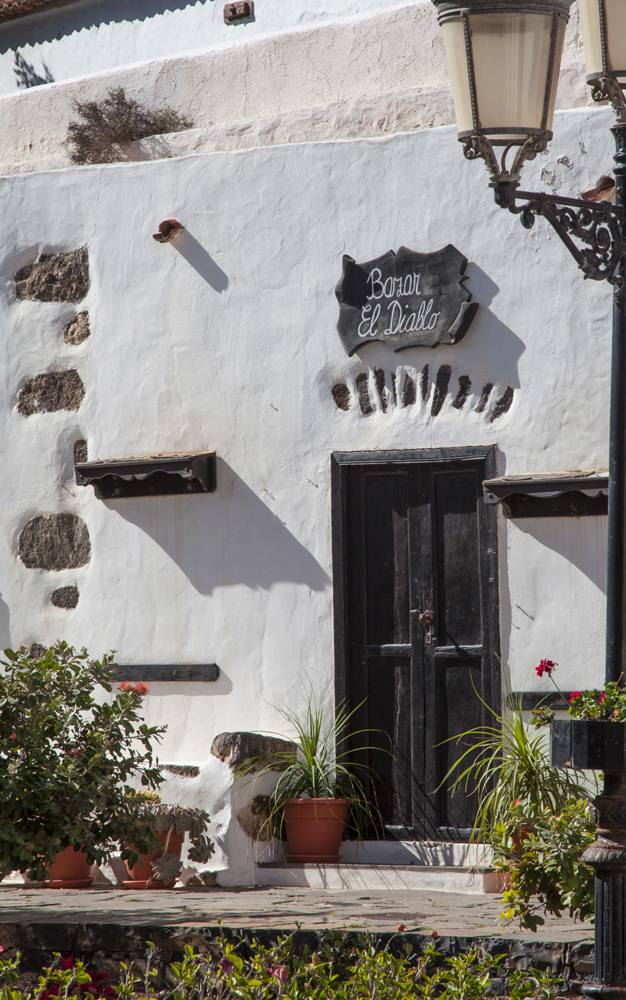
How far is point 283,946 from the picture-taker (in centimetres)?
340

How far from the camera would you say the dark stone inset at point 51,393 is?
289 inches

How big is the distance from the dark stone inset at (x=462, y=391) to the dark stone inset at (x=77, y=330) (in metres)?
2.24

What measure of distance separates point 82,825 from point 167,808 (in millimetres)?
1418

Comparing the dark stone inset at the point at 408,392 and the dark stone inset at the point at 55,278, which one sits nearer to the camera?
the dark stone inset at the point at 408,392

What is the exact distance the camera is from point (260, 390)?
6867 mm

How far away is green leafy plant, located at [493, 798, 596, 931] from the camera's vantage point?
14.2 ft

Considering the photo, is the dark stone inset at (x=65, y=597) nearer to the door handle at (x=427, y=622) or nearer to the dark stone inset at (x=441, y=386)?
the door handle at (x=427, y=622)

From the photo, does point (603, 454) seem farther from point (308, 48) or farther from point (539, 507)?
point (308, 48)

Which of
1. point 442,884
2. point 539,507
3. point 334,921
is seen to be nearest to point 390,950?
point 334,921

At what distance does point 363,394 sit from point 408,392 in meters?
0.25

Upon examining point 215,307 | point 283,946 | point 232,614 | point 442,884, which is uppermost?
point 215,307

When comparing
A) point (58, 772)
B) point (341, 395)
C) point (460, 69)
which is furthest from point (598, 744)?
point (341, 395)

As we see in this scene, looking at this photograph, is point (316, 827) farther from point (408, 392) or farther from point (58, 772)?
point (408, 392)

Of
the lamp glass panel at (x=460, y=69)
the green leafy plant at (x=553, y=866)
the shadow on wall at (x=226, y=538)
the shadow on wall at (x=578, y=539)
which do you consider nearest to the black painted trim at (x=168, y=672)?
the shadow on wall at (x=226, y=538)
